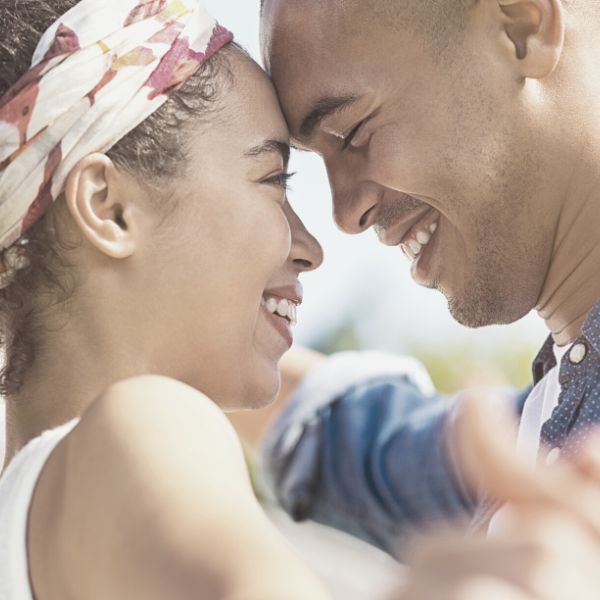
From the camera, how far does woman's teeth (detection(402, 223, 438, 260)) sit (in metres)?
2.53

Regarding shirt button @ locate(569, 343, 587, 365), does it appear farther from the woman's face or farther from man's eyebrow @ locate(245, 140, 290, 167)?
man's eyebrow @ locate(245, 140, 290, 167)

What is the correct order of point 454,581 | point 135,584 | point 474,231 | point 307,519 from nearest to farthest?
point 454,581, point 135,584, point 474,231, point 307,519

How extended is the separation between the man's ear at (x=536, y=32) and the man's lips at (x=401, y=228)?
1.30ft

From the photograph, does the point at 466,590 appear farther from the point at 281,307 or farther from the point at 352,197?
the point at 352,197

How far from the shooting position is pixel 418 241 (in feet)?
8.41

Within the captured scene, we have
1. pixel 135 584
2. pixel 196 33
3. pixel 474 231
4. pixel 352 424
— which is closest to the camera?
pixel 135 584

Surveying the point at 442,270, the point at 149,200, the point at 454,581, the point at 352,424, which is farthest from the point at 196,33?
the point at 352,424

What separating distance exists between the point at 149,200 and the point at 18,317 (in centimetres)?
30

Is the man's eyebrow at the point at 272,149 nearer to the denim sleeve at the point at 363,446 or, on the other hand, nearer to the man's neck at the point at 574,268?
the man's neck at the point at 574,268

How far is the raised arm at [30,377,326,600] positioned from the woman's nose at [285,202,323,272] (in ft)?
2.62

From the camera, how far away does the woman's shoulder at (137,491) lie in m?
1.17

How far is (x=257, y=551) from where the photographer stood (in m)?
1.11

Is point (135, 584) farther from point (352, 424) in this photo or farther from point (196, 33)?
point (352, 424)

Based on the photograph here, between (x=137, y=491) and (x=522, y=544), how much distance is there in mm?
532
